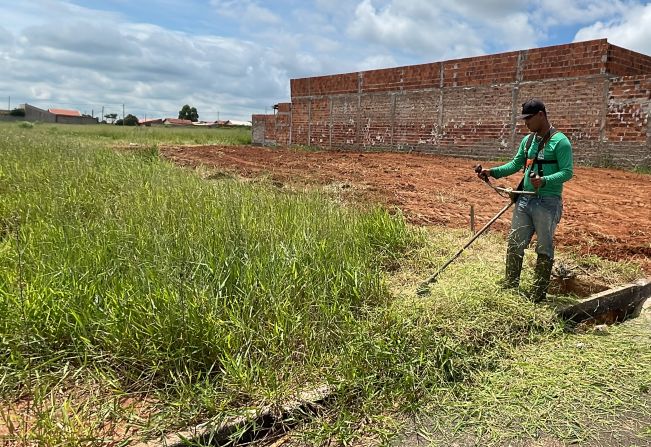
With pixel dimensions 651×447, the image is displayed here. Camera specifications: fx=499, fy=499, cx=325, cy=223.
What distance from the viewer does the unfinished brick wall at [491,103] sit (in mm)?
13070

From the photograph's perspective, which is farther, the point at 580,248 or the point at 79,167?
the point at 79,167

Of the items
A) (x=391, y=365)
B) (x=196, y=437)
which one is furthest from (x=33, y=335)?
(x=391, y=365)

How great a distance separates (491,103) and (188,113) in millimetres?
82587

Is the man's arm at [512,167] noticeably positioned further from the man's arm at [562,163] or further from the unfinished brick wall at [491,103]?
the unfinished brick wall at [491,103]

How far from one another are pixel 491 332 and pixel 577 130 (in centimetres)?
1246

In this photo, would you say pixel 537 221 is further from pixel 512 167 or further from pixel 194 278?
pixel 194 278

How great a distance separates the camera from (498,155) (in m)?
16.2

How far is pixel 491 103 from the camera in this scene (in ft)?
53.4

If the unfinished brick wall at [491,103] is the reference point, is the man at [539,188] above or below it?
below

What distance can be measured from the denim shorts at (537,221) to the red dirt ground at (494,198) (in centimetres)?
200

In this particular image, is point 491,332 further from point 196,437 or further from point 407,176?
point 407,176

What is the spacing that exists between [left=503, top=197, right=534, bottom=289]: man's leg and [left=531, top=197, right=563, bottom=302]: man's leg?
9cm

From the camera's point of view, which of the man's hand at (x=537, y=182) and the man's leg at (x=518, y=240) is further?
the man's leg at (x=518, y=240)

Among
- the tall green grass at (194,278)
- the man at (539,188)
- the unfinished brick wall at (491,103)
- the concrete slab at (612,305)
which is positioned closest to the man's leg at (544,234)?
the man at (539,188)
